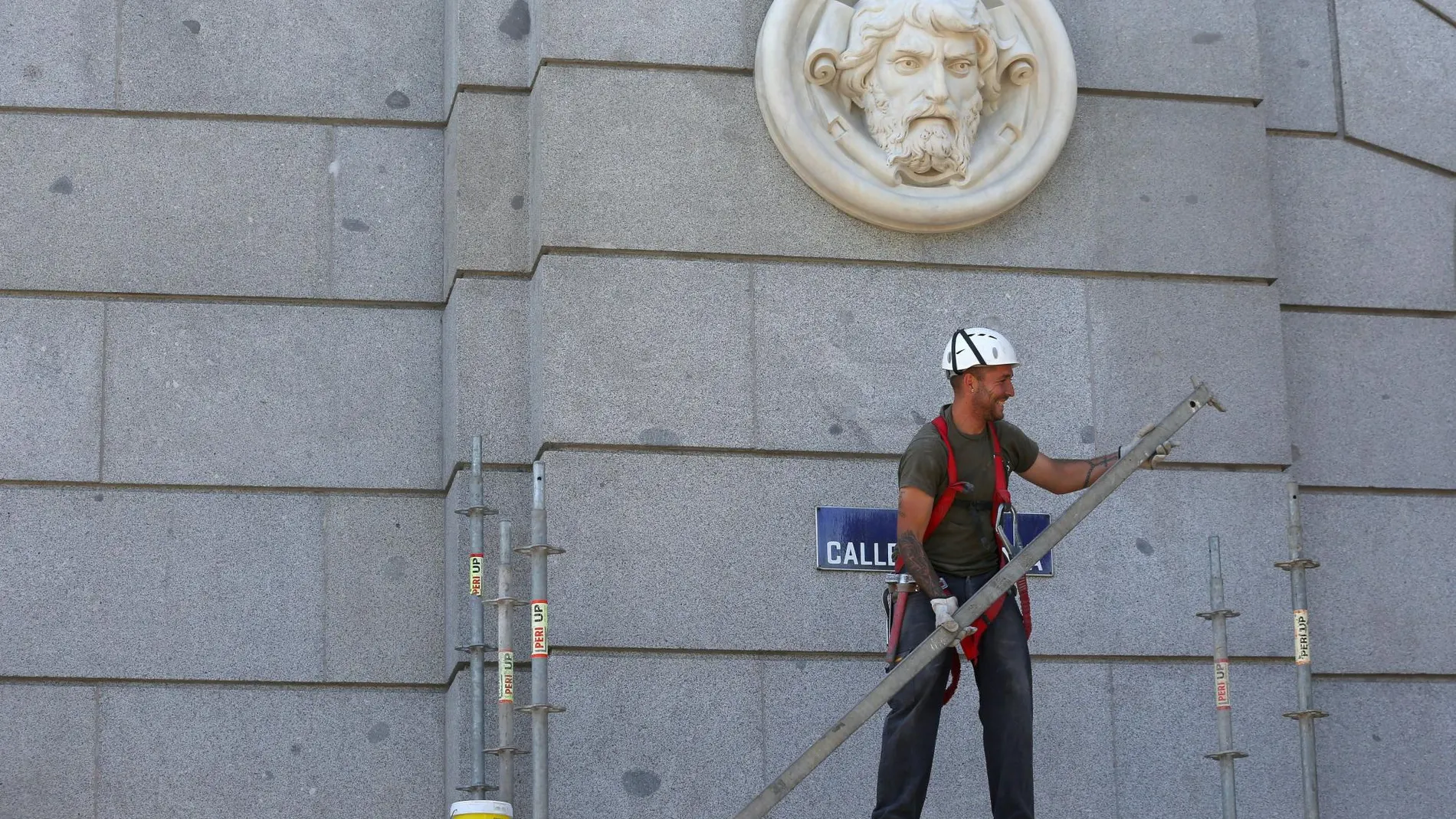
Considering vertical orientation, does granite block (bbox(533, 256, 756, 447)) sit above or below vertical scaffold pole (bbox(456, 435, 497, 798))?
above

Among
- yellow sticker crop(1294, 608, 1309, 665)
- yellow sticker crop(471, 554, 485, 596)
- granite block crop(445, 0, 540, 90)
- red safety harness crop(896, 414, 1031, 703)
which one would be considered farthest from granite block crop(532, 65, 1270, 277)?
yellow sticker crop(1294, 608, 1309, 665)

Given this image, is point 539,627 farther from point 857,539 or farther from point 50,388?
point 50,388

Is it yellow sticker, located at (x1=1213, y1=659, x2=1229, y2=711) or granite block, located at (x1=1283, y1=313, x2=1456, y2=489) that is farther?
granite block, located at (x1=1283, y1=313, x2=1456, y2=489)

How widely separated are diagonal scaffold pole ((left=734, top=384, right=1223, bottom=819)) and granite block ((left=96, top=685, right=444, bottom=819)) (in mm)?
2726

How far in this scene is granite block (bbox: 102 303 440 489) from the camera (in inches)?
458

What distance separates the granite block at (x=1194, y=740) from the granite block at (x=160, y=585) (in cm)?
422

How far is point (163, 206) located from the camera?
12.0 m

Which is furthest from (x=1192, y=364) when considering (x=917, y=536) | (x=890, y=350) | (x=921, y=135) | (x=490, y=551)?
(x=490, y=551)

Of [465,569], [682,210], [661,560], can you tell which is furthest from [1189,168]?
[465,569]

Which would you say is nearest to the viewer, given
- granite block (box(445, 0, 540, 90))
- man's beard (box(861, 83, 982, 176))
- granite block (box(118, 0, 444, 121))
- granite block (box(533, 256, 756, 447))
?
granite block (box(533, 256, 756, 447))

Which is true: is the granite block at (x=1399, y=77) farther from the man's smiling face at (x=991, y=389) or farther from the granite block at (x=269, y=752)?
the granite block at (x=269, y=752)

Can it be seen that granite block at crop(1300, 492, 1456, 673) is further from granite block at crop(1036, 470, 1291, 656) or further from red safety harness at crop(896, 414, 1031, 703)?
red safety harness at crop(896, 414, 1031, 703)

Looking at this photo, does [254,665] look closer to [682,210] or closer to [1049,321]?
[682,210]

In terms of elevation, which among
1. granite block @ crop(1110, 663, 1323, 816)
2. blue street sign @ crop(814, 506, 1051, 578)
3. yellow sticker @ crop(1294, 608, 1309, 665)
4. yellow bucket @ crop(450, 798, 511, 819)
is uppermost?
blue street sign @ crop(814, 506, 1051, 578)
